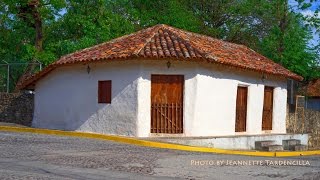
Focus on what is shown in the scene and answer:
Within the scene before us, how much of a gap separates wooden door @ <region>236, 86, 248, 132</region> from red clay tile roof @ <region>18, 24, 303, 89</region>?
102 centimetres

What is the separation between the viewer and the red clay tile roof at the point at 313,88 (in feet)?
117

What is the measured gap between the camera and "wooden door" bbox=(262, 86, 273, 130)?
63.4 ft

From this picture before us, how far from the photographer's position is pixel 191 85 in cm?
1553

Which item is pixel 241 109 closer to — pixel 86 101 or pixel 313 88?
pixel 86 101

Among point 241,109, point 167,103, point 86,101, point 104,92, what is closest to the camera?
point 167,103

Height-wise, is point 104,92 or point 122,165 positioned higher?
point 104,92

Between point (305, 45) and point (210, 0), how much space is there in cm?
727

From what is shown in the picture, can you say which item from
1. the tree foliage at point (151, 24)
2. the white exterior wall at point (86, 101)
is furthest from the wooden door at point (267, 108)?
the tree foliage at point (151, 24)

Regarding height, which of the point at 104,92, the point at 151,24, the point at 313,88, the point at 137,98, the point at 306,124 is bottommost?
the point at 306,124

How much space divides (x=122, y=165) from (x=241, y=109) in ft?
30.6

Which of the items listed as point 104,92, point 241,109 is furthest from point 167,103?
point 241,109

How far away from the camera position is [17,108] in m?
21.8

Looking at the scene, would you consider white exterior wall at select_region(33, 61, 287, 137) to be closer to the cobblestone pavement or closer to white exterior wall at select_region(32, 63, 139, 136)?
white exterior wall at select_region(32, 63, 139, 136)

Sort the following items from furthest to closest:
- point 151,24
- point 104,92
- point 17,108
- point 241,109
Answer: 1. point 151,24
2. point 17,108
3. point 241,109
4. point 104,92
